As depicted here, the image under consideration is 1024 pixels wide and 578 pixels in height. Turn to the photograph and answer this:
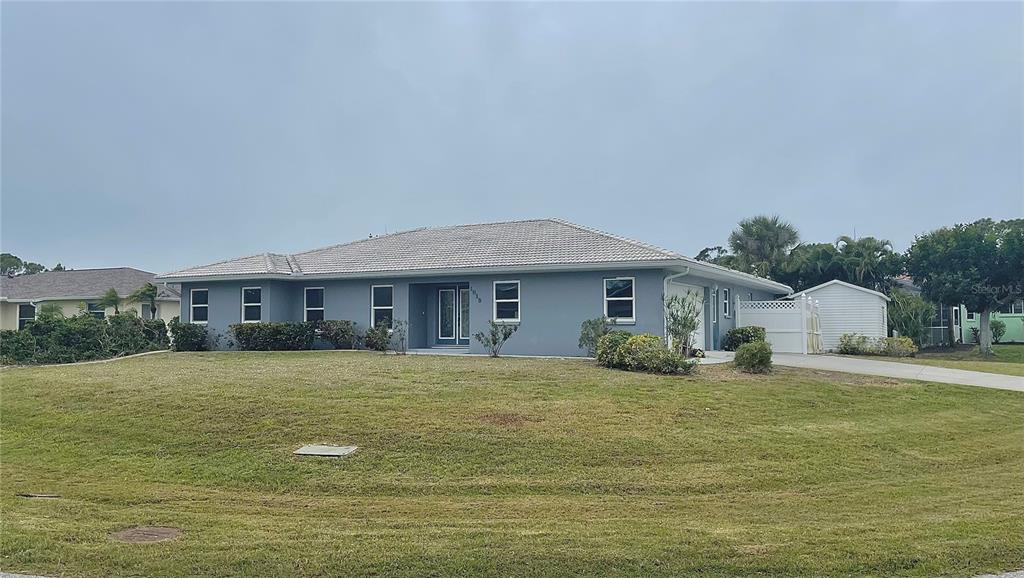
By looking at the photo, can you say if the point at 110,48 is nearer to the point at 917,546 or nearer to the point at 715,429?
the point at 715,429

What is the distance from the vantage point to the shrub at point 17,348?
73.6ft

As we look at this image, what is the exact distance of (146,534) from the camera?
6613mm

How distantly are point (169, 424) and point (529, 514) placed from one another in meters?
6.88

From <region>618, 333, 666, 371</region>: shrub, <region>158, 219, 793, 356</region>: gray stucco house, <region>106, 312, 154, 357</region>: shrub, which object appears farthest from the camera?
<region>106, 312, 154, 357</region>: shrub

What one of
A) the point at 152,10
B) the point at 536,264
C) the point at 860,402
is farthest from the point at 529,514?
the point at 152,10

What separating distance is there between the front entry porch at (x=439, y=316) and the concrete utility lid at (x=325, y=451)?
1253 centimetres

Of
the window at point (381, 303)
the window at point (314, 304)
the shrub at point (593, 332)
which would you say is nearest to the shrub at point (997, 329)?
the shrub at point (593, 332)

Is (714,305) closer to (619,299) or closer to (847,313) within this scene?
(619,299)

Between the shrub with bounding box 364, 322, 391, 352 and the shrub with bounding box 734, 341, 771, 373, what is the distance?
10.5 metres

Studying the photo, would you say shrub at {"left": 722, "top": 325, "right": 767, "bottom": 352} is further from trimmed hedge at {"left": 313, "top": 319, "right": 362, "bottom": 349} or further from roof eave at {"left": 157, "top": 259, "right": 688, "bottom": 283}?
trimmed hedge at {"left": 313, "top": 319, "right": 362, "bottom": 349}

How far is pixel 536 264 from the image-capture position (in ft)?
65.0

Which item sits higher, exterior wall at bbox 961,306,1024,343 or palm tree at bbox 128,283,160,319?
palm tree at bbox 128,283,160,319

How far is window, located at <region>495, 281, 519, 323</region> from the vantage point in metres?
20.8

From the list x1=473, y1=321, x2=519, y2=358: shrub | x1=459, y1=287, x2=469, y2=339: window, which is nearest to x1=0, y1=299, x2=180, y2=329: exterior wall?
x1=459, y1=287, x2=469, y2=339: window
